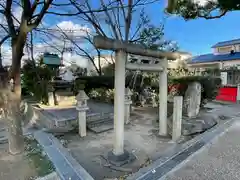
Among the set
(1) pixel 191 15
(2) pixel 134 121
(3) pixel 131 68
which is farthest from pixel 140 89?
(3) pixel 131 68

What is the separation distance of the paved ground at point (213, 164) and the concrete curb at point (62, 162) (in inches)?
43.5

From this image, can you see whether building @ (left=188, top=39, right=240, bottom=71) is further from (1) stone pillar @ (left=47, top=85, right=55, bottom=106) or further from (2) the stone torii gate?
(2) the stone torii gate

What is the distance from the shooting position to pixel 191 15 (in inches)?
291

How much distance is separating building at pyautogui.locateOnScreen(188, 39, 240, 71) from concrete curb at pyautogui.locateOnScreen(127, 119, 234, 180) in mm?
9665

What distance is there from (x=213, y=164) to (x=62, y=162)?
2.23 meters

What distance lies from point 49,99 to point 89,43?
6843 mm

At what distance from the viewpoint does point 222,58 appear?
14.3 m

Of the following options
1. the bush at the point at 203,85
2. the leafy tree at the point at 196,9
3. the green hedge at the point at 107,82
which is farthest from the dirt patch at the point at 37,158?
the leafy tree at the point at 196,9

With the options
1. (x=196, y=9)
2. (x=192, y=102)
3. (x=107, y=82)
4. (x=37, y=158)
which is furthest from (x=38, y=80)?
(x=196, y=9)

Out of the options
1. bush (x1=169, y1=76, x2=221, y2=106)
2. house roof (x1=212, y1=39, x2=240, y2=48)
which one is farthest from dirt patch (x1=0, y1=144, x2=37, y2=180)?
house roof (x1=212, y1=39, x2=240, y2=48)

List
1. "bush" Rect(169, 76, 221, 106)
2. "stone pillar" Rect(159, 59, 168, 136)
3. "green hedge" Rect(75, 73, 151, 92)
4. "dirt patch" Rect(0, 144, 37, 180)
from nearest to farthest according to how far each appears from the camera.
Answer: "dirt patch" Rect(0, 144, 37, 180) < "stone pillar" Rect(159, 59, 168, 136) < "bush" Rect(169, 76, 221, 106) < "green hedge" Rect(75, 73, 151, 92)

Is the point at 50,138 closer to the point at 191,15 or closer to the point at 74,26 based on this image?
the point at 191,15

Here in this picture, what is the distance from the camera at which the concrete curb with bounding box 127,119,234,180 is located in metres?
2.33

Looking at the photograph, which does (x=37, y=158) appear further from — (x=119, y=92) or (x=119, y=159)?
(x=119, y=92)
